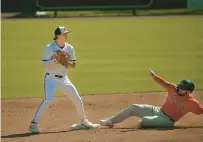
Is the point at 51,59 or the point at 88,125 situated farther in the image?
the point at 88,125

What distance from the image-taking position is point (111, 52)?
20250mm

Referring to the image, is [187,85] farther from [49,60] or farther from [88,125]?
[49,60]

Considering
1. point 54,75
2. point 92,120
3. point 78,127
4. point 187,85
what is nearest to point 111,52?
point 92,120

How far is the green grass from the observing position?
1433 centimetres

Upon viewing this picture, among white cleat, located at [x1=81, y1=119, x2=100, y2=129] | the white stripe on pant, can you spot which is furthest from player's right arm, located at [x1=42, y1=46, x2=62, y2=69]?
white cleat, located at [x1=81, y1=119, x2=100, y2=129]

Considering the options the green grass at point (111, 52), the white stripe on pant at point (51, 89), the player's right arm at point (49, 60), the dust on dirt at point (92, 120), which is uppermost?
the player's right arm at point (49, 60)

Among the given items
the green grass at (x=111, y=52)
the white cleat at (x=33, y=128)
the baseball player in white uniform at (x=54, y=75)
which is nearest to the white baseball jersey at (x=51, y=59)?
the baseball player in white uniform at (x=54, y=75)

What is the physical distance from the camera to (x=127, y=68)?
16594 millimetres

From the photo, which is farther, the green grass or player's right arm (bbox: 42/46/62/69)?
the green grass

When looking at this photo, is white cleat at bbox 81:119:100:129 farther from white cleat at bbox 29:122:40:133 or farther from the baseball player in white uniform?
white cleat at bbox 29:122:40:133

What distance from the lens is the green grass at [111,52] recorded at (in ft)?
47.0

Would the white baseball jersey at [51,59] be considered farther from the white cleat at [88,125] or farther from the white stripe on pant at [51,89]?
the white cleat at [88,125]

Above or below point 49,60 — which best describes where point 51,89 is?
below

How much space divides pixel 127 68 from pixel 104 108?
17.6ft
